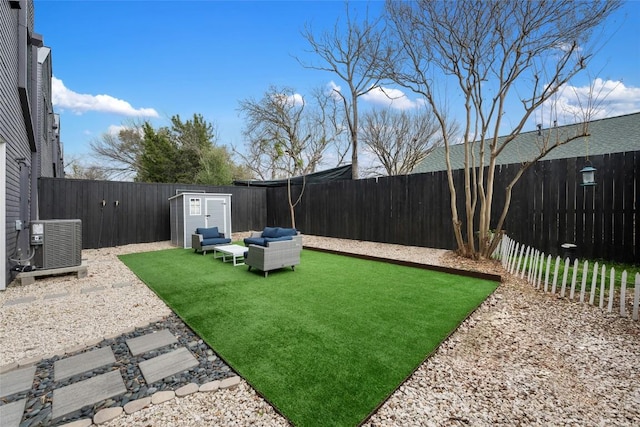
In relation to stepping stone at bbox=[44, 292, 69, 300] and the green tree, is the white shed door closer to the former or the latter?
stepping stone at bbox=[44, 292, 69, 300]

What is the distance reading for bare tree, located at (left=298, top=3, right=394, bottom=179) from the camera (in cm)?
974

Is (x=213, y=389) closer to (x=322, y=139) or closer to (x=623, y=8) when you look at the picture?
(x=623, y=8)

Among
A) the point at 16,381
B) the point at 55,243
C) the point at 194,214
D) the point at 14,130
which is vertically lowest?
the point at 16,381

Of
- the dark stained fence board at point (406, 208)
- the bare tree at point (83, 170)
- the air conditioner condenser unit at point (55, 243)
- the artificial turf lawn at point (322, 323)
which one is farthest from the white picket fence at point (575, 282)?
the bare tree at point (83, 170)

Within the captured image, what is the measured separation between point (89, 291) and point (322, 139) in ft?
44.1

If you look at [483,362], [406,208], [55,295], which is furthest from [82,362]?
[406,208]

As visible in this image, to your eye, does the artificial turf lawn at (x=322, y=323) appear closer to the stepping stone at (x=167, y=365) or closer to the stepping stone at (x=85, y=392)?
the stepping stone at (x=167, y=365)

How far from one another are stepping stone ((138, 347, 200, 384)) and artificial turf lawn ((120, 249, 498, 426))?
0.23 m

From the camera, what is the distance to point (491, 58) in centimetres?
530

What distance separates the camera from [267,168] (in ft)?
58.4

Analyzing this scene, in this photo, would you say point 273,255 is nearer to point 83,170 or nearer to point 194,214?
point 194,214

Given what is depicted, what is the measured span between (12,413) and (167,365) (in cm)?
84

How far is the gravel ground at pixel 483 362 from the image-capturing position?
5.43 feet

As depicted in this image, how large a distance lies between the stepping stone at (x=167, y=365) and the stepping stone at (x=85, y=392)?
0.53 ft
